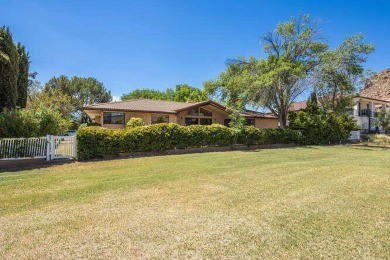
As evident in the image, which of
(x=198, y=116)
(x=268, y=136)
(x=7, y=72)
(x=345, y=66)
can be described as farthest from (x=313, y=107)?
(x=7, y=72)

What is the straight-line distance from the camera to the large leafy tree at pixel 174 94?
55.2 m

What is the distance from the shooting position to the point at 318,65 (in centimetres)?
2409

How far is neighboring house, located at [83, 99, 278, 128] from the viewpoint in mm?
21941

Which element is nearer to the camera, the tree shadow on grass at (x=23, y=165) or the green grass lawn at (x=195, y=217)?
the green grass lawn at (x=195, y=217)

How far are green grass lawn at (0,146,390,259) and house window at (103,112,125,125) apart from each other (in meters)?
14.2

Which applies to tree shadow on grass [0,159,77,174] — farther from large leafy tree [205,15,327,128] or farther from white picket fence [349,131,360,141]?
white picket fence [349,131,360,141]

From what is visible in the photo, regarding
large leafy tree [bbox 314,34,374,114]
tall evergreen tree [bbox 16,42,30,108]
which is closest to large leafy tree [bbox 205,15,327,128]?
large leafy tree [bbox 314,34,374,114]

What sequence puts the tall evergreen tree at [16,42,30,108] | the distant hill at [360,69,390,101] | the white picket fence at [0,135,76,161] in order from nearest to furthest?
the white picket fence at [0,135,76,161] → the tall evergreen tree at [16,42,30,108] → the distant hill at [360,69,390,101]

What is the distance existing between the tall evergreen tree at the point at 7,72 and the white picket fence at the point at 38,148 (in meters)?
4.57

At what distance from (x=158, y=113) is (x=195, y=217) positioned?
62.8 feet

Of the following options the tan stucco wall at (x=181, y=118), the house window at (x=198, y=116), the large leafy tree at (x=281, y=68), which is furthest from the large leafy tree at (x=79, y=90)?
the large leafy tree at (x=281, y=68)

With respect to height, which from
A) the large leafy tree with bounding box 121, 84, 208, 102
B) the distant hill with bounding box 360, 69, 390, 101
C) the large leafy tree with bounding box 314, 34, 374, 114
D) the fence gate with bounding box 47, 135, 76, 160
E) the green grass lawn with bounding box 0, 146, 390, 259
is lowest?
the green grass lawn with bounding box 0, 146, 390, 259

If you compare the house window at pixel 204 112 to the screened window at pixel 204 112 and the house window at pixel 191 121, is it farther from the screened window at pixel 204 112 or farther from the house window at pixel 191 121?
the house window at pixel 191 121

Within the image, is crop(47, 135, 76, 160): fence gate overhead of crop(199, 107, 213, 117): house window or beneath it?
beneath
